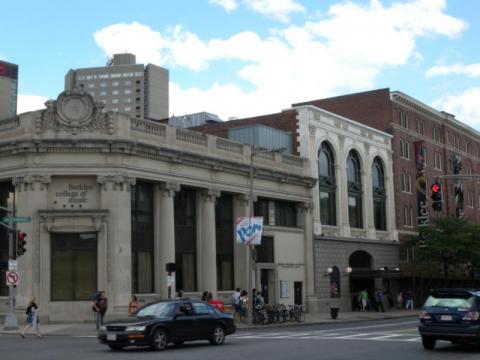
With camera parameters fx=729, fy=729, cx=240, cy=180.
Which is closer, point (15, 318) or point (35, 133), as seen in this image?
point (15, 318)

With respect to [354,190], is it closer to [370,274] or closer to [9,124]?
[370,274]

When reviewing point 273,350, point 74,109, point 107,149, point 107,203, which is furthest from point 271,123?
point 273,350

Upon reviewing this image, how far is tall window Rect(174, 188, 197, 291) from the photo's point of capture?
1663 inches

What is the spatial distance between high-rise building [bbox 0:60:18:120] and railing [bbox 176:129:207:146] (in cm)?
4505

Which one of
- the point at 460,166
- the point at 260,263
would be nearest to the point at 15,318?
the point at 260,263

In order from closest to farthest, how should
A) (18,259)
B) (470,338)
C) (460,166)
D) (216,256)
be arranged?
(470,338)
(18,259)
(216,256)
(460,166)

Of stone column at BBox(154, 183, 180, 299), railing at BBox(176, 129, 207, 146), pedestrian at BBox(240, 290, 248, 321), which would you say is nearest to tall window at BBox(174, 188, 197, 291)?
stone column at BBox(154, 183, 180, 299)

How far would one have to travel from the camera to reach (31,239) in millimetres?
37062

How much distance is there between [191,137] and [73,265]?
34.3ft

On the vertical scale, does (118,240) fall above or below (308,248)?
above

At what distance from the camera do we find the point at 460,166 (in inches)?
2985

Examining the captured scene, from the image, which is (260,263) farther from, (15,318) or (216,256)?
(15,318)

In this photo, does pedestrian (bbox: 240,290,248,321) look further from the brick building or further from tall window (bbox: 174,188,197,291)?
the brick building

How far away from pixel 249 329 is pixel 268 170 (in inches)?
597
